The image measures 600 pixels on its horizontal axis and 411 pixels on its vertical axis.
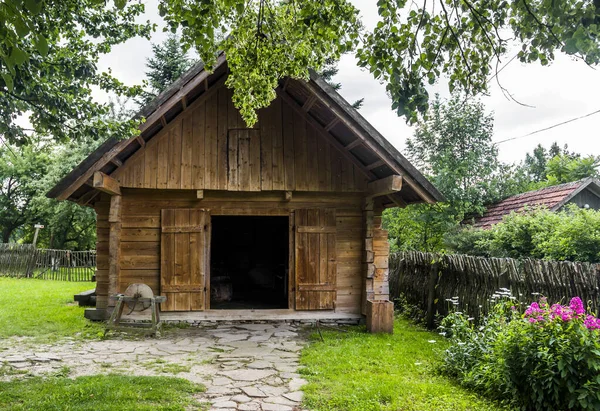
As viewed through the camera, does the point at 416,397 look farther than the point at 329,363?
No

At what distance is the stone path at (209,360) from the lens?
17.8 feet

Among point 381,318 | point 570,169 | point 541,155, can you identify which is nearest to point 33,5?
point 381,318

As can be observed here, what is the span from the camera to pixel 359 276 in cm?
1028

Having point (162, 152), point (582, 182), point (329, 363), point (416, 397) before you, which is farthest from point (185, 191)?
point (582, 182)

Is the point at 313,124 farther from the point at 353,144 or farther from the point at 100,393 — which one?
the point at 100,393

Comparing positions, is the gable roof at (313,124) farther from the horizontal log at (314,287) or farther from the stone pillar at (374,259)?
the horizontal log at (314,287)

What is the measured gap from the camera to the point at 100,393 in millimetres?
5188

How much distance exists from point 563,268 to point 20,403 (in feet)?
23.6

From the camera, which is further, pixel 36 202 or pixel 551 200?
pixel 36 202

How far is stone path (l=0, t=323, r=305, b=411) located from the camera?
17.8ft

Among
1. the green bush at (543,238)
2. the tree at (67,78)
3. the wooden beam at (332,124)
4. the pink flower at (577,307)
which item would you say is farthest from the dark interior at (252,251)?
the pink flower at (577,307)

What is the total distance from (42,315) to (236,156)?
6.00m

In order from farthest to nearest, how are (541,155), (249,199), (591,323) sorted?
1. (541,155)
2. (249,199)
3. (591,323)

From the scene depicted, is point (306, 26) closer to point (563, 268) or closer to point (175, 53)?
point (563, 268)
